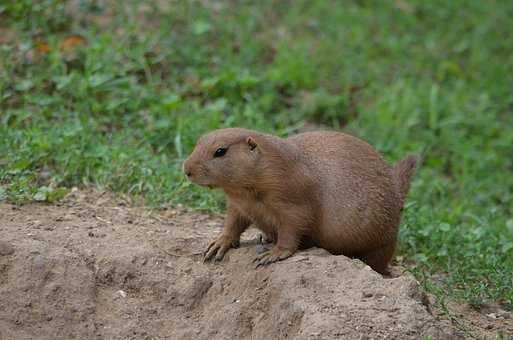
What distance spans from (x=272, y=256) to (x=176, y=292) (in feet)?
1.85

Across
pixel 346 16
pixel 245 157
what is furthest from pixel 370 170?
pixel 346 16

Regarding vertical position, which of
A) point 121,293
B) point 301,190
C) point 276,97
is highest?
point 301,190

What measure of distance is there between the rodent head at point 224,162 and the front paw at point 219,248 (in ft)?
1.27

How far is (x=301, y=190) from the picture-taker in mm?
4883

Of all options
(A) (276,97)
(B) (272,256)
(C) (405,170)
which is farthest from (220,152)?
(A) (276,97)

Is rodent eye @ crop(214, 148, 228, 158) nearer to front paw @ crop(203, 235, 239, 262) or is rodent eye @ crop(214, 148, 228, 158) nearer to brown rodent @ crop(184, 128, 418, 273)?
brown rodent @ crop(184, 128, 418, 273)

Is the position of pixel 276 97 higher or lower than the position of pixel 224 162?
lower

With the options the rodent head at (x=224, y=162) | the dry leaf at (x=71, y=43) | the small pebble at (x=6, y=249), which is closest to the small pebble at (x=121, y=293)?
the small pebble at (x=6, y=249)

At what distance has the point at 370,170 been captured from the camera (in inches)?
201

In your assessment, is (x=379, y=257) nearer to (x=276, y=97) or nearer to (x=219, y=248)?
(x=219, y=248)

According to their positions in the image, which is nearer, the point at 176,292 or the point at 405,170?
the point at 176,292

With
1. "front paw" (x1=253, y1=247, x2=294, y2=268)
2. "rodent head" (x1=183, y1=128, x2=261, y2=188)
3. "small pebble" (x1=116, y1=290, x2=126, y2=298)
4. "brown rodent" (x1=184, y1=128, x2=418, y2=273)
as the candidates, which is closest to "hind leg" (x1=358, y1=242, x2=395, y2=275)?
"brown rodent" (x1=184, y1=128, x2=418, y2=273)

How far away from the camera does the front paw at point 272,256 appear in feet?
15.6

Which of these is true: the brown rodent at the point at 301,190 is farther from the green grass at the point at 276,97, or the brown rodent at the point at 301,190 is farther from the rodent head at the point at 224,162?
the green grass at the point at 276,97
